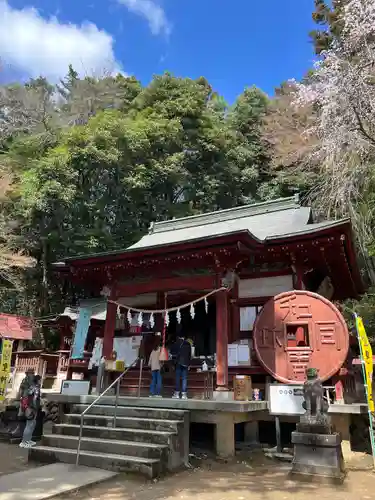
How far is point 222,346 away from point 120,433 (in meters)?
2.96

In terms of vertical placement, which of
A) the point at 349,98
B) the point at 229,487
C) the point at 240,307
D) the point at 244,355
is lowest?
the point at 229,487

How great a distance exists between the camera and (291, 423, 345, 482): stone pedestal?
20.8 ft

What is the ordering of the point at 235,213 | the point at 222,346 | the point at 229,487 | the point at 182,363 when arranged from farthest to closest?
the point at 235,213 → the point at 182,363 → the point at 222,346 → the point at 229,487

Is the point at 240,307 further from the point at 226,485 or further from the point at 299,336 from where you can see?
the point at 226,485

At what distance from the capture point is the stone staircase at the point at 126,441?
661 cm

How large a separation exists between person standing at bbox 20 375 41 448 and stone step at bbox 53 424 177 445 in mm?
1388

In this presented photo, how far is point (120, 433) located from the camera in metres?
7.46

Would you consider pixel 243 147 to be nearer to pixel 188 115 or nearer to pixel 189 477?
pixel 188 115

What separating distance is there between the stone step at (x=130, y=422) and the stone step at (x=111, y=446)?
1.68 ft

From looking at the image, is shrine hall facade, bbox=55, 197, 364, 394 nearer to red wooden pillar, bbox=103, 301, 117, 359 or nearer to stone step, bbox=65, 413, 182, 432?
red wooden pillar, bbox=103, 301, 117, 359

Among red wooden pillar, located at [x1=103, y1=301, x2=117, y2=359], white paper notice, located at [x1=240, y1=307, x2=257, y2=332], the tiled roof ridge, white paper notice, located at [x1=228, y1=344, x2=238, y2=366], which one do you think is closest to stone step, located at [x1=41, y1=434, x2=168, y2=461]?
red wooden pillar, located at [x1=103, y1=301, x2=117, y2=359]

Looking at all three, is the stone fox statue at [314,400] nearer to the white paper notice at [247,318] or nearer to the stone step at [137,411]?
the stone step at [137,411]

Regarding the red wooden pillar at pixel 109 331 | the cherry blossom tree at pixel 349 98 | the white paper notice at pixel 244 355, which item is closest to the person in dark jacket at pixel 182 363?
the white paper notice at pixel 244 355

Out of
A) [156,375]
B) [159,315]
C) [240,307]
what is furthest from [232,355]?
[159,315]
